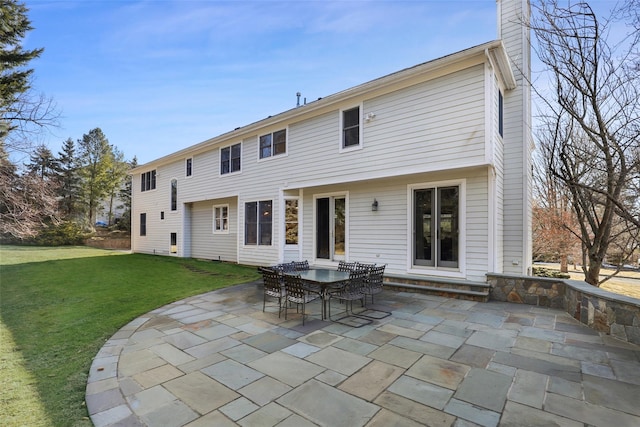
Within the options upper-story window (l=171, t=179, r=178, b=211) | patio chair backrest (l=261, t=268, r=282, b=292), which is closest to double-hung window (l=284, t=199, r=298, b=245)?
patio chair backrest (l=261, t=268, r=282, b=292)

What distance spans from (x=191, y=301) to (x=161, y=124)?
43.7 ft

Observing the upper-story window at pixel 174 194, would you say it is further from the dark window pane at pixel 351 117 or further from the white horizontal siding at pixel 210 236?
the dark window pane at pixel 351 117

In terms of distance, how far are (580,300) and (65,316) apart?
9.49m

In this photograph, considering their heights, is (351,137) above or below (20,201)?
above

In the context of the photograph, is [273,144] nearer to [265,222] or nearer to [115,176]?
[265,222]

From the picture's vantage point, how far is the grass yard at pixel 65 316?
111 inches

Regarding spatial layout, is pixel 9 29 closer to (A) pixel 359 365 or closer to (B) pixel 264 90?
(B) pixel 264 90

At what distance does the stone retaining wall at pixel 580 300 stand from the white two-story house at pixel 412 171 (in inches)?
19.6

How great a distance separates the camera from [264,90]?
1302cm

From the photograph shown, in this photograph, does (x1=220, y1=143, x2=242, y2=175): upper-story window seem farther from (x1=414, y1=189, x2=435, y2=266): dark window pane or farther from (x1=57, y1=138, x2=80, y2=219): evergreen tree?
A: (x1=57, y1=138, x2=80, y2=219): evergreen tree

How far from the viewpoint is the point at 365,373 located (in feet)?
10.8

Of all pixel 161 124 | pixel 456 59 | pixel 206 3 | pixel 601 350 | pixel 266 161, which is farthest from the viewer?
pixel 161 124

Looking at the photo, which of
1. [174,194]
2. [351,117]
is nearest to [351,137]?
[351,117]

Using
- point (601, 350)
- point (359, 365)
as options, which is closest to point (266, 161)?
point (359, 365)
